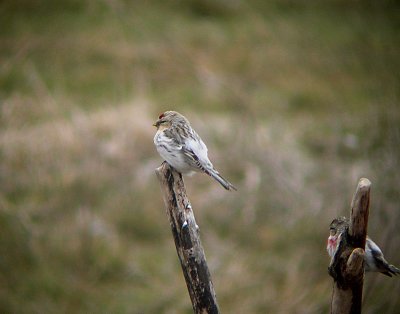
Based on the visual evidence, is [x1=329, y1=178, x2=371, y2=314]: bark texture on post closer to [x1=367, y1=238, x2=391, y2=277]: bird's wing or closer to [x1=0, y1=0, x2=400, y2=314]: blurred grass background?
[x1=367, y1=238, x2=391, y2=277]: bird's wing

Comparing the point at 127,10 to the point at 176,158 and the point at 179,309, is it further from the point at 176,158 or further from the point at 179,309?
the point at 176,158

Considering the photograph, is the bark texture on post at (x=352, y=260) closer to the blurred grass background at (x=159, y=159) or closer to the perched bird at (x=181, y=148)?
the perched bird at (x=181, y=148)

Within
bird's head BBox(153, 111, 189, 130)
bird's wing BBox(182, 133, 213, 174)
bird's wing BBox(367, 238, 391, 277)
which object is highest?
bird's head BBox(153, 111, 189, 130)

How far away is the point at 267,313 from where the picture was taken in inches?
298

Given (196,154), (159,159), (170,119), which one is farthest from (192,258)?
(159,159)

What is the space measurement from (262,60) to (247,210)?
3815 millimetres

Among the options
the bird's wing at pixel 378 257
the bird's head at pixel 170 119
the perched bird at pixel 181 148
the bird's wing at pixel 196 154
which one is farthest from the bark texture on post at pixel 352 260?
the bird's head at pixel 170 119

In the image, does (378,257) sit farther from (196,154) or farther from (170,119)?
(170,119)

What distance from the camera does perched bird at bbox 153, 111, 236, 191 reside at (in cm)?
474

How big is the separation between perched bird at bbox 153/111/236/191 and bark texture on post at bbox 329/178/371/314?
123cm

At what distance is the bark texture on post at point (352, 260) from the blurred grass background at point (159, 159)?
2619mm

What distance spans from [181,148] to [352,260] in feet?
6.41

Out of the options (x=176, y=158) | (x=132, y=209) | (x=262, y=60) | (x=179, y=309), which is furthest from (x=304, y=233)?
(x=262, y=60)

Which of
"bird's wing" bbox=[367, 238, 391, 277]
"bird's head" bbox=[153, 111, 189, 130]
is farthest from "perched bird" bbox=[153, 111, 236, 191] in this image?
"bird's wing" bbox=[367, 238, 391, 277]
